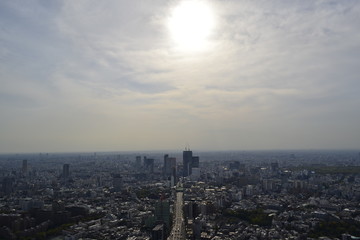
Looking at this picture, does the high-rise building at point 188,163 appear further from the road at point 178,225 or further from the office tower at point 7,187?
the office tower at point 7,187

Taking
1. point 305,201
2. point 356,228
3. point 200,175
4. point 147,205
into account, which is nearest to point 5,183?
point 147,205

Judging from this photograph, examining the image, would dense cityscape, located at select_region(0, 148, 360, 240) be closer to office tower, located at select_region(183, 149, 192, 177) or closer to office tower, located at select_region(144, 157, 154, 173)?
office tower, located at select_region(183, 149, 192, 177)

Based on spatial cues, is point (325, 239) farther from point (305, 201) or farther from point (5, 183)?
point (5, 183)

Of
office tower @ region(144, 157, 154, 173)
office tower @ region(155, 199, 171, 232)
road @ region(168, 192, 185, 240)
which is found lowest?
road @ region(168, 192, 185, 240)

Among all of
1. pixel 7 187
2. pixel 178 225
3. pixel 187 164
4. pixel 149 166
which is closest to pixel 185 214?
pixel 178 225

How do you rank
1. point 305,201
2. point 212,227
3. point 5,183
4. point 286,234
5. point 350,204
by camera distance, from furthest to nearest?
point 5,183
point 305,201
point 350,204
point 212,227
point 286,234

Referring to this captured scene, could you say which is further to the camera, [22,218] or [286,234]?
[22,218]

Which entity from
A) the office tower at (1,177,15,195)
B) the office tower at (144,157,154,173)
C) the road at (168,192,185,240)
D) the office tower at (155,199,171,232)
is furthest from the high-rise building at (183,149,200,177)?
the office tower at (155,199,171,232)

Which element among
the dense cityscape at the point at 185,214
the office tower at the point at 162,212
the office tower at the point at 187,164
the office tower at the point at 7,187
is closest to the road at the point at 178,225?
the dense cityscape at the point at 185,214

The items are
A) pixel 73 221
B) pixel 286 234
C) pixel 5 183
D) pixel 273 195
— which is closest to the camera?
pixel 286 234

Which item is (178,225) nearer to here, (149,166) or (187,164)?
(187,164)

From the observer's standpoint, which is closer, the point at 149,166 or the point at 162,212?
the point at 162,212
